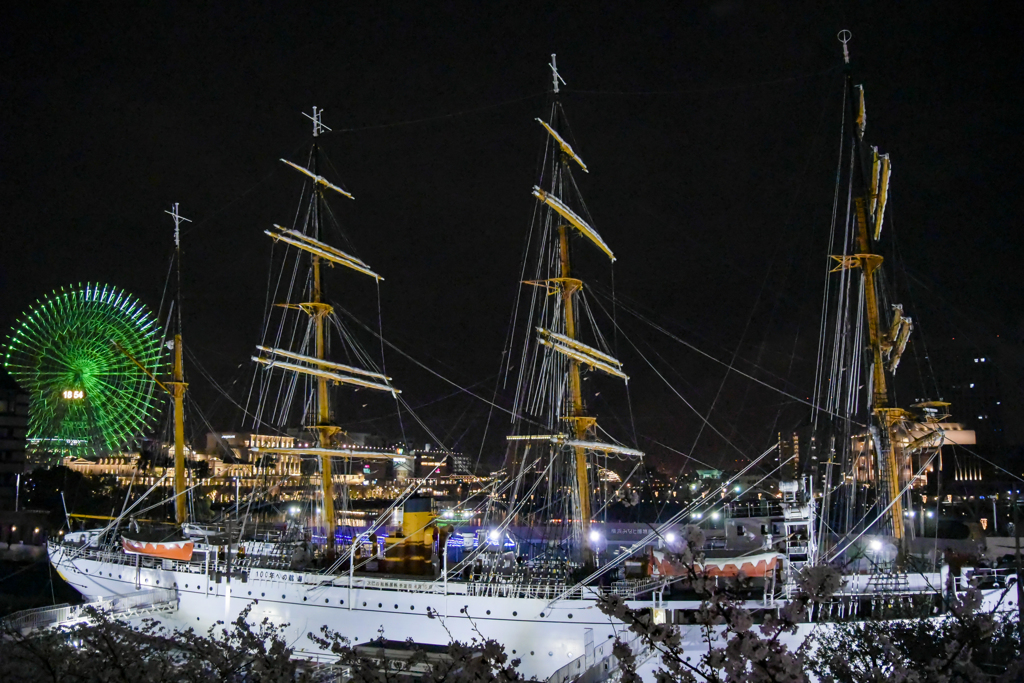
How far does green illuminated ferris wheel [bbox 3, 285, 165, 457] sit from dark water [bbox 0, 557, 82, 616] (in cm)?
1035

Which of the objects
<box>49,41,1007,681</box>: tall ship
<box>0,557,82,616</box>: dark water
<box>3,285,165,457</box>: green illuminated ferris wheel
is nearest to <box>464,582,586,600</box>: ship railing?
<box>49,41,1007,681</box>: tall ship

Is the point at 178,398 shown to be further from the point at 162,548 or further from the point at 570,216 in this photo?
the point at 570,216

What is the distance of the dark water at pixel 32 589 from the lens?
35594 millimetres

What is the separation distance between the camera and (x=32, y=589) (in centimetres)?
3922

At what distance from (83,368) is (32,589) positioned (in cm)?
1662

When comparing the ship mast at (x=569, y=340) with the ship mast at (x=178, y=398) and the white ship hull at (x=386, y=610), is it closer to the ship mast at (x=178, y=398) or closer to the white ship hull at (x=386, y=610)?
the white ship hull at (x=386, y=610)

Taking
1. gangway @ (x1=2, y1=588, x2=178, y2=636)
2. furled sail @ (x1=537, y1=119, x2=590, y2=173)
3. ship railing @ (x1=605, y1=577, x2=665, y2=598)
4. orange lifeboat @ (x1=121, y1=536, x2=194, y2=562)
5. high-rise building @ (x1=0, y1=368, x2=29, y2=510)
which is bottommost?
gangway @ (x1=2, y1=588, x2=178, y2=636)

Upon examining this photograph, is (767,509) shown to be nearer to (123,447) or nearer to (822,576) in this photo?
(822,576)

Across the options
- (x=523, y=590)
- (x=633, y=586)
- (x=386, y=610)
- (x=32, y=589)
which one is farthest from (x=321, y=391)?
(x=32, y=589)

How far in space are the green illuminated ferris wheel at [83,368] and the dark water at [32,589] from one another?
10.3 m

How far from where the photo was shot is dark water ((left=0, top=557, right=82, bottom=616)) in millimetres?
35594

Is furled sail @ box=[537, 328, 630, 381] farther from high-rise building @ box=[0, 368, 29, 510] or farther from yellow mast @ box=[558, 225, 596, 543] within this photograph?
high-rise building @ box=[0, 368, 29, 510]

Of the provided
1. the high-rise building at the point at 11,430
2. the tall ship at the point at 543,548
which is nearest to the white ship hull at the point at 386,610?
the tall ship at the point at 543,548

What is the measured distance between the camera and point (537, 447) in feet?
106
